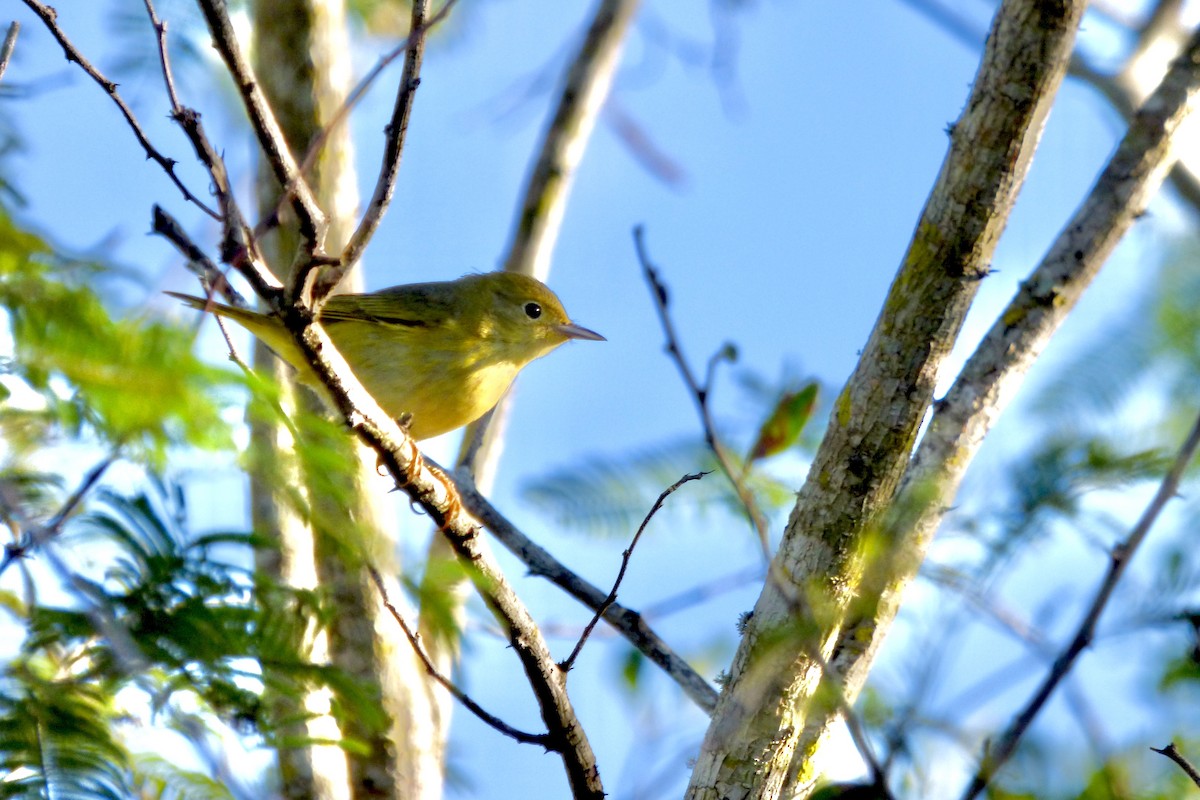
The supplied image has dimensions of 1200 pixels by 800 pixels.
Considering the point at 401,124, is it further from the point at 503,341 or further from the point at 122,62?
the point at 503,341

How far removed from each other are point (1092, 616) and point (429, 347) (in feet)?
13.0

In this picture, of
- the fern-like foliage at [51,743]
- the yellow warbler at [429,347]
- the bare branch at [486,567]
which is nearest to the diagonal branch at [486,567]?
the bare branch at [486,567]

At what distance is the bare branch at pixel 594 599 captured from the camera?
3.57 m

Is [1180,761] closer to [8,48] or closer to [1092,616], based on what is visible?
[1092,616]

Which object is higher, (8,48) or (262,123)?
(8,48)

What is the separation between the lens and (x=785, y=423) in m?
3.65

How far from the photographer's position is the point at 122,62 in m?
4.34

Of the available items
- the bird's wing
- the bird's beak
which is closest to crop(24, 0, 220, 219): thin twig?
the bird's wing

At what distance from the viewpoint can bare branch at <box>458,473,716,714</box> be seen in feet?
11.7

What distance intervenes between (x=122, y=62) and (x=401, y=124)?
8.30ft

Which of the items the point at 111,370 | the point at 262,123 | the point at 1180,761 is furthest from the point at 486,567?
→ the point at 111,370

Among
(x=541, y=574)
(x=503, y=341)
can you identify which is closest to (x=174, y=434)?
(x=541, y=574)

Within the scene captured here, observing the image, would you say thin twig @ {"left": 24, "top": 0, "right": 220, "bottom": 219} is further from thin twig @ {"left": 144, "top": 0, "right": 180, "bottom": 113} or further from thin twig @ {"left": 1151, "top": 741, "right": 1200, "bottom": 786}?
thin twig @ {"left": 1151, "top": 741, "right": 1200, "bottom": 786}

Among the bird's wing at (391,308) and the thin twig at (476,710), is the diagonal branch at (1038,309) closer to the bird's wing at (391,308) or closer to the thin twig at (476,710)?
the thin twig at (476,710)
